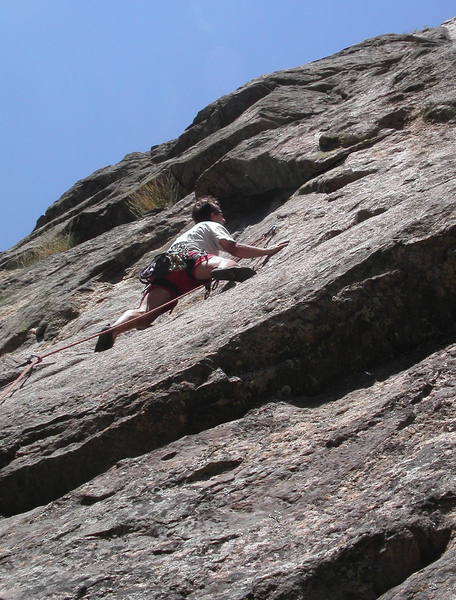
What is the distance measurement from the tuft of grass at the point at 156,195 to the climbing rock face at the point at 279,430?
4491 mm

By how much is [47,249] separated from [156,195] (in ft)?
8.34

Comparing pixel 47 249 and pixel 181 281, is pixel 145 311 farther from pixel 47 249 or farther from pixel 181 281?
pixel 47 249

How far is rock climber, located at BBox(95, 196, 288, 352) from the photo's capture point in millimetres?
8273

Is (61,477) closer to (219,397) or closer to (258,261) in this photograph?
(219,397)

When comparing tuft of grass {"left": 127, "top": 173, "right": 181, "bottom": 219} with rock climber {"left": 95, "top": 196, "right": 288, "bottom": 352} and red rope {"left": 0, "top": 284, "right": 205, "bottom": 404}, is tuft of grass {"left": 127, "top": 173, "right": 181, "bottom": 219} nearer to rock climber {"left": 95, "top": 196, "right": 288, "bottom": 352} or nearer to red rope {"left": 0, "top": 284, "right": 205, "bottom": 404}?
rock climber {"left": 95, "top": 196, "right": 288, "bottom": 352}

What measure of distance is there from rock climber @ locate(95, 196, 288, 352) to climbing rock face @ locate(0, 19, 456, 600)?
21cm

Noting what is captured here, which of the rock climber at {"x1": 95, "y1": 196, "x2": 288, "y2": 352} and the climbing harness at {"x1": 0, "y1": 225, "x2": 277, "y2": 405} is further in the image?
the rock climber at {"x1": 95, "y1": 196, "x2": 288, "y2": 352}

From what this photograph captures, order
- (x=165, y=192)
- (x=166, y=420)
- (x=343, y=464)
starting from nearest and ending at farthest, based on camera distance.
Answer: (x=343, y=464) < (x=166, y=420) < (x=165, y=192)

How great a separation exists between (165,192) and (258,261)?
17.0 ft

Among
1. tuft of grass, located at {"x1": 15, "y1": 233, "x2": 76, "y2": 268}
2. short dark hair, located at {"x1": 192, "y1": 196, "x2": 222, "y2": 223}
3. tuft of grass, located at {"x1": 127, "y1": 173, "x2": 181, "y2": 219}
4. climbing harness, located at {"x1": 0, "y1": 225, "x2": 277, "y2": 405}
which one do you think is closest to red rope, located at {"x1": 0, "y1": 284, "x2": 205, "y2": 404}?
climbing harness, located at {"x1": 0, "y1": 225, "x2": 277, "y2": 405}

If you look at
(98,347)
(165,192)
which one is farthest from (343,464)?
(165,192)

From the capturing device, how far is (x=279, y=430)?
545 centimetres

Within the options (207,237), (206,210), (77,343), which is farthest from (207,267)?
(77,343)

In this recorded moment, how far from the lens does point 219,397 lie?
5812 millimetres
